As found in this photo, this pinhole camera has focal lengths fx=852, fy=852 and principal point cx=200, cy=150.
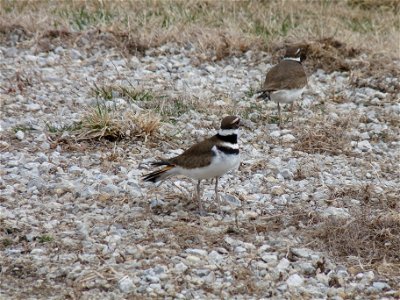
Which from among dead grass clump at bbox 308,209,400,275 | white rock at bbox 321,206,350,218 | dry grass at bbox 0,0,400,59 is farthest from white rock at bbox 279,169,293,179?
dry grass at bbox 0,0,400,59

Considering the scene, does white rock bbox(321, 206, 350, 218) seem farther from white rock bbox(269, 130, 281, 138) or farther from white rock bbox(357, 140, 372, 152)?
white rock bbox(269, 130, 281, 138)

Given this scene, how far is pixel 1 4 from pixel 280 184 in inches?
278

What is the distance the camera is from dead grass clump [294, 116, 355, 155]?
8930 millimetres

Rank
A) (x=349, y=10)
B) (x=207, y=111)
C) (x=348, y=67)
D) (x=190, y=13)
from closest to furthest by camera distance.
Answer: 1. (x=207, y=111)
2. (x=348, y=67)
3. (x=190, y=13)
4. (x=349, y=10)

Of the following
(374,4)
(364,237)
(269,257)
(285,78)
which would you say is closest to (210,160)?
(269,257)

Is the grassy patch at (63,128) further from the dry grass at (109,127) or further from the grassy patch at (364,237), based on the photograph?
the grassy patch at (364,237)

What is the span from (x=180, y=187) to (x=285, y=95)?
240 centimetres

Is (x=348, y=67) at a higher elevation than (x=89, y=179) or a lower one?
lower

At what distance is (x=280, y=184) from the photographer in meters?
7.85

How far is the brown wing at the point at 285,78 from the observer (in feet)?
31.5

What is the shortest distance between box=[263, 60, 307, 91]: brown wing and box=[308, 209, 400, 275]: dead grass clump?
297 centimetres

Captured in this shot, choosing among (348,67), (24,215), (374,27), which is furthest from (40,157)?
(374,27)

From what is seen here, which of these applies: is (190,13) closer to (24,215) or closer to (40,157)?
(40,157)

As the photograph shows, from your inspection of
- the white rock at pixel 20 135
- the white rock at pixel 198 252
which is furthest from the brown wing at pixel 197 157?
the white rock at pixel 20 135
